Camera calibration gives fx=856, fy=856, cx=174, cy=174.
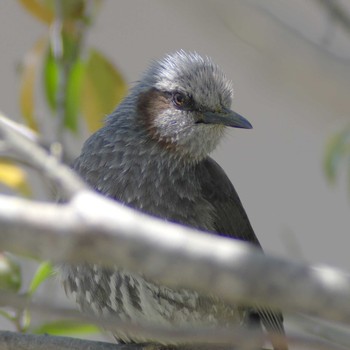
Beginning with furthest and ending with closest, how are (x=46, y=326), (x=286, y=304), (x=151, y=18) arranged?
(x=151, y=18) → (x=46, y=326) → (x=286, y=304)

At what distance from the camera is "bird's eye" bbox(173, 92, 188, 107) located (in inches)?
143

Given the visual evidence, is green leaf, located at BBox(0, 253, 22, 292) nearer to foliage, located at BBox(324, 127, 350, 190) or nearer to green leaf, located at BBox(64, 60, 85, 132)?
green leaf, located at BBox(64, 60, 85, 132)

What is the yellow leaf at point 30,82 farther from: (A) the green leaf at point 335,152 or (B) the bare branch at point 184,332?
(B) the bare branch at point 184,332

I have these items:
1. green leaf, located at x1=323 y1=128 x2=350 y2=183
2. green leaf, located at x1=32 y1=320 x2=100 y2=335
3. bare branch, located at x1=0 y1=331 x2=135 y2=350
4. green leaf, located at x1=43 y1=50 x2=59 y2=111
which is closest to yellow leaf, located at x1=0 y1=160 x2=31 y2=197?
green leaf, located at x1=43 y1=50 x2=59 y2=111

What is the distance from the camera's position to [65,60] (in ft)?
10.6

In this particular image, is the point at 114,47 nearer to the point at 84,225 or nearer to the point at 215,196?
the point at 215,196

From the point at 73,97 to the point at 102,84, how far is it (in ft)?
0.42

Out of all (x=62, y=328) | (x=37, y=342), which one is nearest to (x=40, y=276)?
(x=62, y=328)

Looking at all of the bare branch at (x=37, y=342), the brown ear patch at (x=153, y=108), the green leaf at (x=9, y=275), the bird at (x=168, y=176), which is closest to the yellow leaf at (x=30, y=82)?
the bird at (x=168, y=176)

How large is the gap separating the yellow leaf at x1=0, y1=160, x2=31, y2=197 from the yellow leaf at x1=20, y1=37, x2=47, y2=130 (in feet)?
0.63

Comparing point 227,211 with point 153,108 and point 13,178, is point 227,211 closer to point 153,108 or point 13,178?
point 153,108

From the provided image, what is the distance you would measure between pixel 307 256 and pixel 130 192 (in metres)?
3.20

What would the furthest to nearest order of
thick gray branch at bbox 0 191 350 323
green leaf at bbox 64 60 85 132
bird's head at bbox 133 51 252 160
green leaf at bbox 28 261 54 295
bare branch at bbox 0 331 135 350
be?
bird's head at bbox 133 51 252 160 → green leaf at bbox 64 60 85 132 → green leaf at bbox 28 261 54 295 → bare branch at bbox 0 331 135 350 → thick gray branch at bbox 0 191 350 323

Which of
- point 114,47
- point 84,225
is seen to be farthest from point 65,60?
point 114,47
